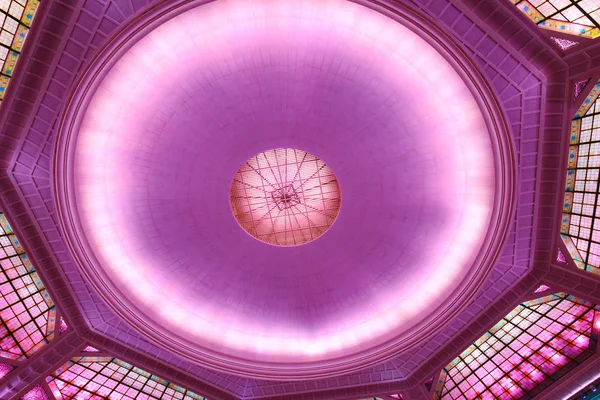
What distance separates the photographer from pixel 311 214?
2359cm

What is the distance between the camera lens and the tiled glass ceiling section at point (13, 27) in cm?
1352

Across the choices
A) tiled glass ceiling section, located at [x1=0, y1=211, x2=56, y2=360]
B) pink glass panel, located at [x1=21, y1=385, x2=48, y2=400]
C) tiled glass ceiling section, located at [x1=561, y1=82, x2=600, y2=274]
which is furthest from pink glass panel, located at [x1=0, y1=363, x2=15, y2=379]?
tiled glass ceiling section, located at [x1=561, y1=82, x2=600, y2=274]

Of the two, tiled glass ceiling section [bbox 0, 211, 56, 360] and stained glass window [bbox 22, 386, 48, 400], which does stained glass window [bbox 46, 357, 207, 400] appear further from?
tiled glass ceiling section [bbox 0, 211, 56, 360]

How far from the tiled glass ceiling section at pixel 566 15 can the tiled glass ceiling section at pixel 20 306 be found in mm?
21706

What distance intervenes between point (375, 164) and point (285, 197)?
5.44 meters

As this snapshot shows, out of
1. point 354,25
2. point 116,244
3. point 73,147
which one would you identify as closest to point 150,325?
point 116,244

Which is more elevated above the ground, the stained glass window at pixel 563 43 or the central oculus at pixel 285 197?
the central oculus at pixel 285 197

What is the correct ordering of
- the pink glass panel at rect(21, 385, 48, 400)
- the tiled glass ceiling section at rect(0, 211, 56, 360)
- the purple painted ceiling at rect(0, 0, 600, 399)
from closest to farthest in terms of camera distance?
the purple painted ceiling at rect(0, 0, 600, 399)
the tiled glass ceiling section at rect(0, 211, 56, 360)
the pink glass panel at rect(21, 385, 48, 400)

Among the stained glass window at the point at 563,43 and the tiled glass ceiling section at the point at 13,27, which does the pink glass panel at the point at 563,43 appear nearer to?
the stained glass window at the point at 563,43

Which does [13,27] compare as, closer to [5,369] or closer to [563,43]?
[5,369]

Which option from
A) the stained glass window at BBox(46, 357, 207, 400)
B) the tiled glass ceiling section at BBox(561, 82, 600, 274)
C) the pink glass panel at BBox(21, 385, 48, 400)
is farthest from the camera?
the stained glass window at BBox(46, 357, 207, 400)

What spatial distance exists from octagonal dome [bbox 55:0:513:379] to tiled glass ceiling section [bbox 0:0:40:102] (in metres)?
2.29

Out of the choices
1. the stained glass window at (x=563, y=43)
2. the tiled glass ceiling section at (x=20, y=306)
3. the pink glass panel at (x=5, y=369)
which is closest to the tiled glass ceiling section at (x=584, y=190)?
the stained glass window at (x=563, y=43)

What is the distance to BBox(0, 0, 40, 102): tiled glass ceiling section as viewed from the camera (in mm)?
13523
